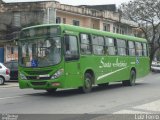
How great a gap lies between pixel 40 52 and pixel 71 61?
52.6 inches

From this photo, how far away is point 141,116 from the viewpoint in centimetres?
1078

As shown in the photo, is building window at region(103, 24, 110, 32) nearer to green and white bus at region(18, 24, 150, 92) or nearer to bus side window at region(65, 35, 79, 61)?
green and white bus at region(18, 24, 150, 92)

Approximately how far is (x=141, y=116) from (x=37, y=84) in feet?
23.1

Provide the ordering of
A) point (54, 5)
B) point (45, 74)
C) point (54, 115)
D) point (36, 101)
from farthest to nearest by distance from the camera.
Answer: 1. point (54, 5)
2. point (45, 74)
3. point (36, 101)
4. point (54, 115)

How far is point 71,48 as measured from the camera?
56.8ft

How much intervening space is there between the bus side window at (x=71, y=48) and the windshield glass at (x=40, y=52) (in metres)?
0.38

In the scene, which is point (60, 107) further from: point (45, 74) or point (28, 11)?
point (28, 11)

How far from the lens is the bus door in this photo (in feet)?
55.6

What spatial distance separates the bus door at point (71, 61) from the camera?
1694cm

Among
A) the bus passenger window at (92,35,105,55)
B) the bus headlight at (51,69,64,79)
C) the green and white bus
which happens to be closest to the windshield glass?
the green and white bus

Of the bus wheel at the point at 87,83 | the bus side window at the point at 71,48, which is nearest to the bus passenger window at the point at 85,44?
the bus side window at the point at 71,48

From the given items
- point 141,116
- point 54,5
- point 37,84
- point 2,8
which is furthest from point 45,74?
point 2,8

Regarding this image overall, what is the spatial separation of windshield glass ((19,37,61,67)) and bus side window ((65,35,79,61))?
38cm
